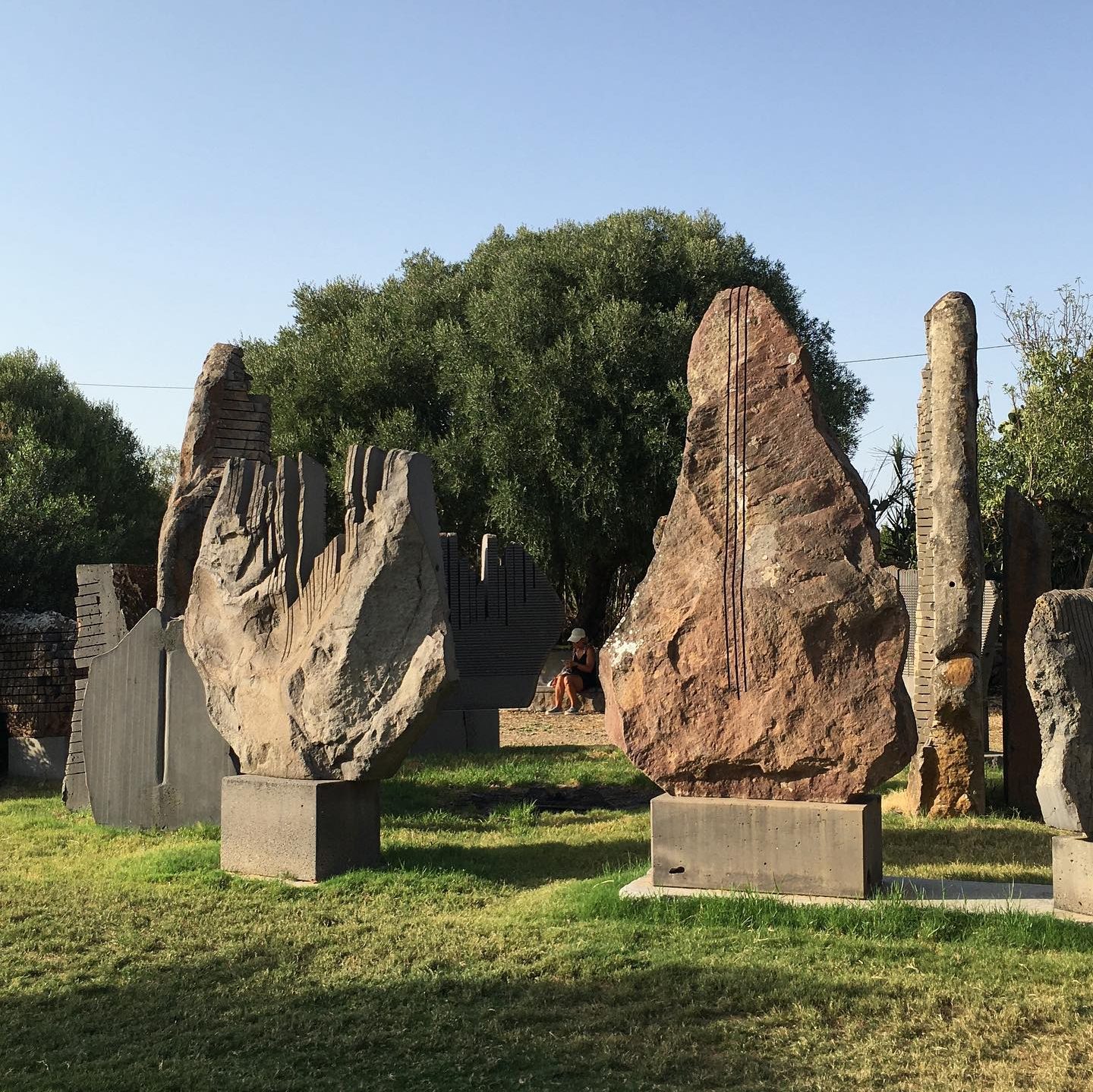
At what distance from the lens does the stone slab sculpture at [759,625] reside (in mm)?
5840

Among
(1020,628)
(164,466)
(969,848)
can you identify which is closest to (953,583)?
(1020,628)

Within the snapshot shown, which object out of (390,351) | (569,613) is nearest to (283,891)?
(390,351)

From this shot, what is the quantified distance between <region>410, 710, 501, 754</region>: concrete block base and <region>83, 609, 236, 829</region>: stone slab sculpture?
4554 millimetres

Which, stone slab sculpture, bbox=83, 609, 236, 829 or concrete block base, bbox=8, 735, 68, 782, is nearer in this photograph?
stone slab sculpture, bbox=83, 609, 236, 829

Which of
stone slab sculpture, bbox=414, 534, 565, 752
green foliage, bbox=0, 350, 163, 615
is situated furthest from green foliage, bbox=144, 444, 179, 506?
stone slab sculpture, bbox=414, 534, 565, 752

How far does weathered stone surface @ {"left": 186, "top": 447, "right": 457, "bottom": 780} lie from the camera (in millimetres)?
6461

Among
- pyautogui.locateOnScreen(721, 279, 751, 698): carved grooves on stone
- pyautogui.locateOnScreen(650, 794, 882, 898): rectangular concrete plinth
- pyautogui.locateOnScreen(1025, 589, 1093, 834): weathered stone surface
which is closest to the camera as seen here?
pyautogui.locateOnScreen(1025, 589, 1093, 834): weathered stone surface

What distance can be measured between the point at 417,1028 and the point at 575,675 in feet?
45.7

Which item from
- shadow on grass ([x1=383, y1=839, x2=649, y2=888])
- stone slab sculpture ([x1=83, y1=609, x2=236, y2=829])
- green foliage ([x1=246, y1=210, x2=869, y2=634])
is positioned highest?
green foliage ([x1=246, y1=210, x2=869, y2=634])

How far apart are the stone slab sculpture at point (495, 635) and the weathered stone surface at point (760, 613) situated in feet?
22.6

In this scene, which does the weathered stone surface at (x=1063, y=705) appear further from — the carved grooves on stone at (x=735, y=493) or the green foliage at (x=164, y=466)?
the green foliage at (x=164, y=466)

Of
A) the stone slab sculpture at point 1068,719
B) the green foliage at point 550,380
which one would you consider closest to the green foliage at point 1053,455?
the green foliage at point 550,380

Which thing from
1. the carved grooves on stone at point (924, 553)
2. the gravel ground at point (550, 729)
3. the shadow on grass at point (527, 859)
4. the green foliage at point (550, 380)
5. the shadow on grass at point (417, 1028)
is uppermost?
the green foliage at point (550, 380)

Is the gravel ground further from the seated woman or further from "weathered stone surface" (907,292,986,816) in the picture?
"weathered stone surface" (907,292,986,816)
